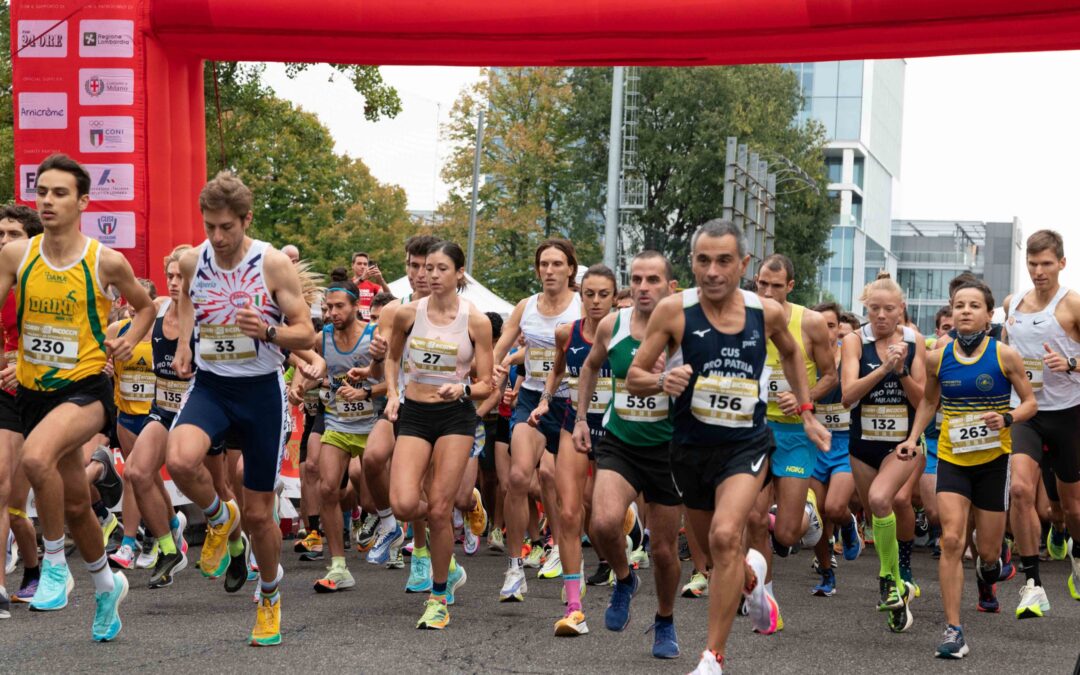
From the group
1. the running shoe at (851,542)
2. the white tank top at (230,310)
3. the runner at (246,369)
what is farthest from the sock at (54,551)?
the running shoe at (851,542)

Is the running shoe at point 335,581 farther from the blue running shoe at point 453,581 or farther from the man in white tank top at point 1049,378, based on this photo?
the man in white tank top at point 1049,378

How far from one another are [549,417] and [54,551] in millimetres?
3465

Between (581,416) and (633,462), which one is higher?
(581,416)

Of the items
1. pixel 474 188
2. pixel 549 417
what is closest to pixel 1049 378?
pixel 549 417

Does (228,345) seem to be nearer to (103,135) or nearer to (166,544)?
(166,544)

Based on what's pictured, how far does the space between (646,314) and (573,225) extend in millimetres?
41449

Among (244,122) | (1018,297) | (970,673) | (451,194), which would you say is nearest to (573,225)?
(451,194)

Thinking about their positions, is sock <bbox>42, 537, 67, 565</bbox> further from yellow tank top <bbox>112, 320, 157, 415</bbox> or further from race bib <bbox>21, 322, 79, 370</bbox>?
yellow tank top <bbox>112, 320, 157, 415</bbox>

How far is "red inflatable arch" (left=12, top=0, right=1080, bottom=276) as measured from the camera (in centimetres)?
1298

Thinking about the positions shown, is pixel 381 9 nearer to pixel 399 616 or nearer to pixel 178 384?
pixel 178 384

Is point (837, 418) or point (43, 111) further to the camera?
point (43, 111)

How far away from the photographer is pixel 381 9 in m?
13.2

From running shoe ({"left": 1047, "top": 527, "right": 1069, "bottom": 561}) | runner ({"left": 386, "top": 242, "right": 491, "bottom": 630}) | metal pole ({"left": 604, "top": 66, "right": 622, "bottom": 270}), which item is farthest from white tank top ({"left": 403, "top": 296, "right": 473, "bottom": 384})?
metal pole ({"left": 604, "top": 66, "right": 622, "bottom": 270})

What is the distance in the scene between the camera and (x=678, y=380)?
650 cm
